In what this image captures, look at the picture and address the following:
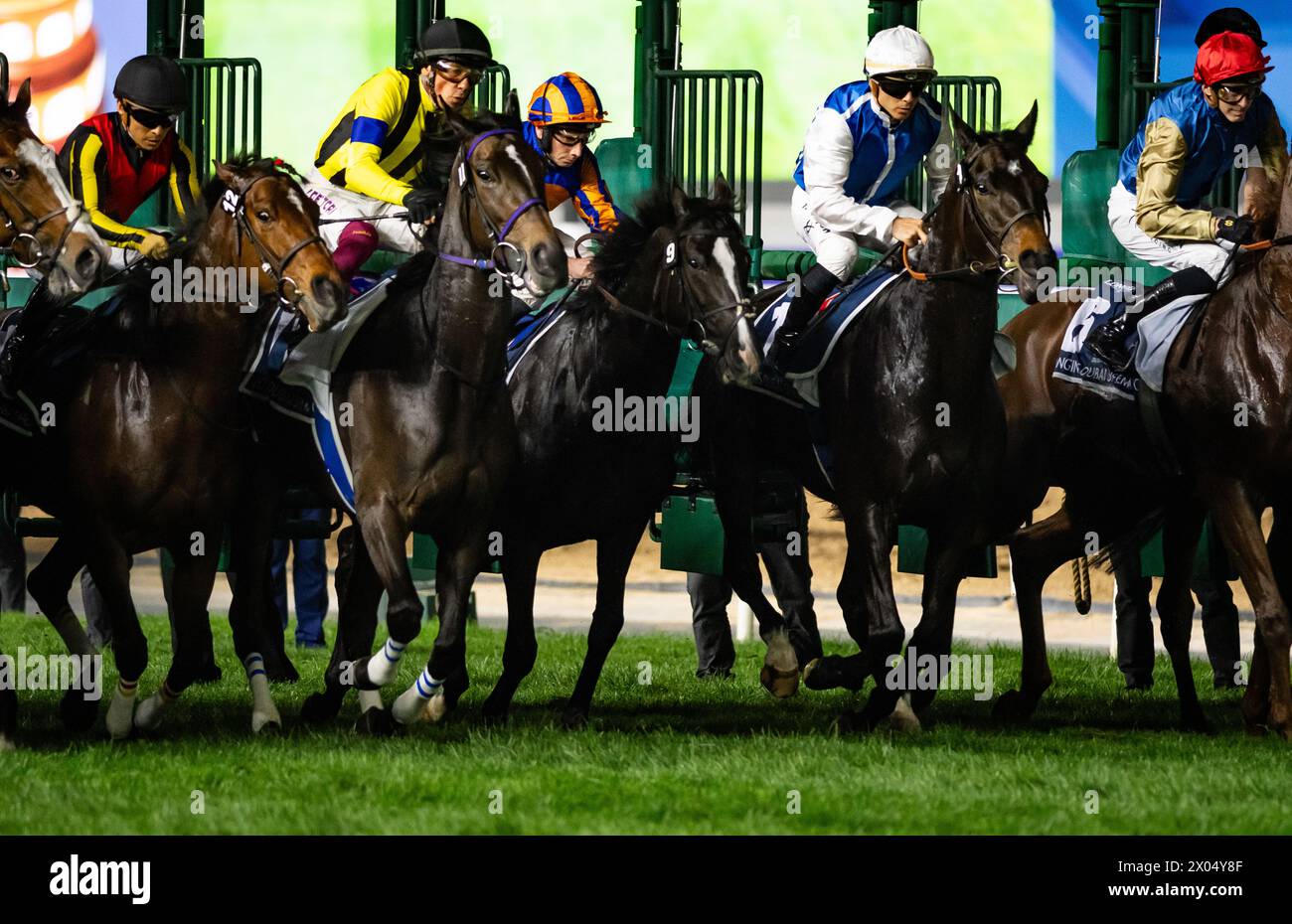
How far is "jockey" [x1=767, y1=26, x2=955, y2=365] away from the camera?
7.22m

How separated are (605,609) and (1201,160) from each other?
267cm

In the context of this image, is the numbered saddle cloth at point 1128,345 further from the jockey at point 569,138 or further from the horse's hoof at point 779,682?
the jockey at point 569,138

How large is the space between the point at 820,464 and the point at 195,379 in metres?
2.20

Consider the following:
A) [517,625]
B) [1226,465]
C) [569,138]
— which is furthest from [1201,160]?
[517,625]

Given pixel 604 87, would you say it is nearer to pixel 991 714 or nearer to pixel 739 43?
pixel 739 43

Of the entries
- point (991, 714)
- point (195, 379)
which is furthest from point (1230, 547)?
point (195, 379)

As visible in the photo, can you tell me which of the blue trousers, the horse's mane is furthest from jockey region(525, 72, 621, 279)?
the blue trousers

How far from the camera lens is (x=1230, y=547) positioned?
7148mm

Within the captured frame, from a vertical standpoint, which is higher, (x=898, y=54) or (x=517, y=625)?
(x=898, y=54)

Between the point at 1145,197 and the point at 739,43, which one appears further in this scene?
the point at 739,43

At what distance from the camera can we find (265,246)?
21.5 ft

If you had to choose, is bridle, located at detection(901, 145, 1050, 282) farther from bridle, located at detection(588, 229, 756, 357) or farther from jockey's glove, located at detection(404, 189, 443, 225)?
jockey's glove, located at detection(404, 189, 443, 225)

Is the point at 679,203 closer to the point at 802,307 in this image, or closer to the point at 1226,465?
the point at 802,307

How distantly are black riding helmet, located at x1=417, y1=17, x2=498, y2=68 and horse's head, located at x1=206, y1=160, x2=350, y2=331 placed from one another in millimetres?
837
